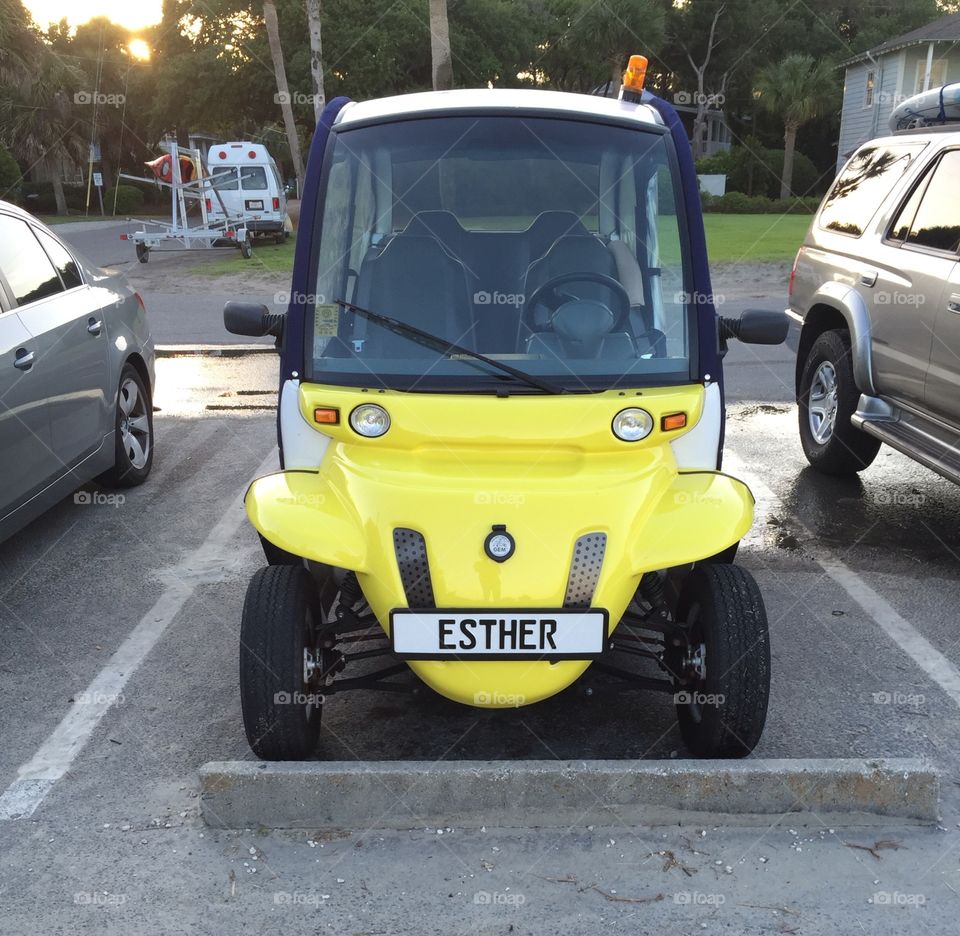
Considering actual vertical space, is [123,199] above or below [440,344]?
below

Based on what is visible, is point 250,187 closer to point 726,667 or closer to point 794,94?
point 726,667

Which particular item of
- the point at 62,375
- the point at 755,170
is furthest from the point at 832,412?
the point at 755,170

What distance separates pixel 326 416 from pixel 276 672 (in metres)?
0.89

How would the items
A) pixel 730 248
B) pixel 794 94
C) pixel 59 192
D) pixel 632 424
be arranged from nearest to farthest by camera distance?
pixel 632 424
pixel 730 248
pixel 59 192
pixel 794 94

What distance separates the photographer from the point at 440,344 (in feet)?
12.2

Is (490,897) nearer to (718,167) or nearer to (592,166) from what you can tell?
(592,166)

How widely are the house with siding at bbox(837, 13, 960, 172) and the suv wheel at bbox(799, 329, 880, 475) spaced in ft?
114

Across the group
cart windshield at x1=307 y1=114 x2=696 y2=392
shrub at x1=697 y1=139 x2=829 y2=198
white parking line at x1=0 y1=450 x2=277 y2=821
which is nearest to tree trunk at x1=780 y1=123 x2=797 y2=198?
shrub at x1=697 y1=139 x2=829 y2=198

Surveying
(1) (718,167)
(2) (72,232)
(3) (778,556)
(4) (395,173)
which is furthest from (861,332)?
(1) (718,167)

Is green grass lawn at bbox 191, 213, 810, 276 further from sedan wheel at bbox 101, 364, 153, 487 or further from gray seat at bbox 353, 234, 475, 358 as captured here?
gray seat at bbox 353, 234, 475, 358

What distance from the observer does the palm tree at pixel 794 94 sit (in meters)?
47.9

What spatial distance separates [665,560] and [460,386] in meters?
0.91

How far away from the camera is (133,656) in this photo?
14.7 ft

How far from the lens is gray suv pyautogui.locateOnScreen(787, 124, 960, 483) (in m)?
5.64
